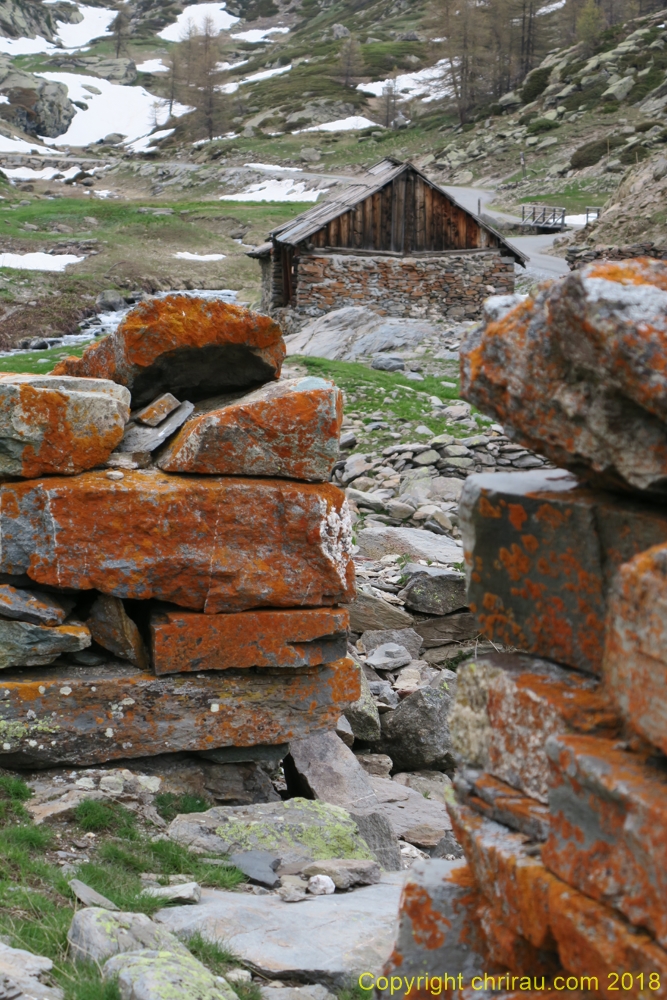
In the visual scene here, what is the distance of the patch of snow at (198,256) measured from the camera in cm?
4331

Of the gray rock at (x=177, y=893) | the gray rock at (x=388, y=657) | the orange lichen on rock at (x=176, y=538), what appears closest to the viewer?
the gray rock at (x=177, y=893)

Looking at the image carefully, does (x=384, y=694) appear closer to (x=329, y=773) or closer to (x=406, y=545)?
(x=329, y=773)

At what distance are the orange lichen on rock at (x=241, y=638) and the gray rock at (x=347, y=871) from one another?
1.30 meters

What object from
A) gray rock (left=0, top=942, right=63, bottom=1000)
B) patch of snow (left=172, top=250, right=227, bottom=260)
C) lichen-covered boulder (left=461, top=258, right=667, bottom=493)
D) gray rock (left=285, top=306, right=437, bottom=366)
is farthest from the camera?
patch of snow (left=172, top=250, right=227, bottom=260)

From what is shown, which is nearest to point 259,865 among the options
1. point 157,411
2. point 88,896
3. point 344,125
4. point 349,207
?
point 88,896

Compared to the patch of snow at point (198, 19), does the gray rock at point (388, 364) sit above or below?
below

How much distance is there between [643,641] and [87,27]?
167460mm

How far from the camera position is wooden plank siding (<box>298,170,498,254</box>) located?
2888 centimetres

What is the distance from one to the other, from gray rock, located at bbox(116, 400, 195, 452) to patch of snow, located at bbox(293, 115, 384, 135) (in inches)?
3204

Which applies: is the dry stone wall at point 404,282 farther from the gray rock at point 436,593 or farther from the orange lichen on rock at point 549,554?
the orange lichen on rock at point 549,554

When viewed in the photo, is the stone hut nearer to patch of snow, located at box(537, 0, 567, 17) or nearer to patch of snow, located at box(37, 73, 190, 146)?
patch of snow, located at box(37, 73, 190, 146)

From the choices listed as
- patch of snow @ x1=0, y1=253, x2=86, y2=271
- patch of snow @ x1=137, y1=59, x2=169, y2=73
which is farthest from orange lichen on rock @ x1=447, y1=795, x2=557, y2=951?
patch of snow @ x1=137, y1=59, x2=169, y2=73

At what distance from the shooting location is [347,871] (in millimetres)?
4840

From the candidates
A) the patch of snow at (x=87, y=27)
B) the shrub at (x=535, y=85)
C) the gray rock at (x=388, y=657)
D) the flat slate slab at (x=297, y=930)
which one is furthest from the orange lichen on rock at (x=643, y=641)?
the patch of snow at (x=87, y=27)
